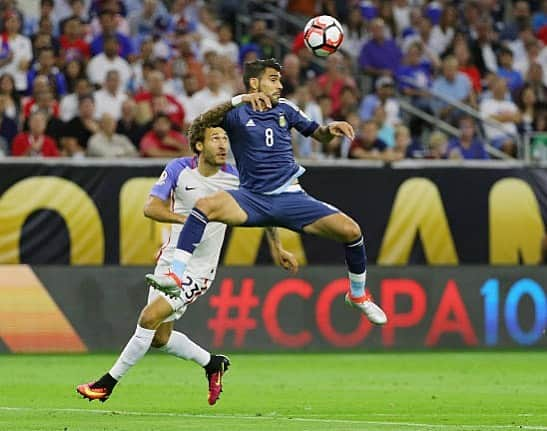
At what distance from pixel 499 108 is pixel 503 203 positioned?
3273mm

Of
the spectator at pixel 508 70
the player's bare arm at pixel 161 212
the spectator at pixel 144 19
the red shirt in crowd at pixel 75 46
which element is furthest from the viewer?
the spectator at pixel 508 70

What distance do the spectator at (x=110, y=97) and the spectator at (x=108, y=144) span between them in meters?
0.63

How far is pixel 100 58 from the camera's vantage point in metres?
21.7

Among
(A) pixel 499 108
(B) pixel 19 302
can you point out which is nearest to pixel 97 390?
(B) pixel 19 302

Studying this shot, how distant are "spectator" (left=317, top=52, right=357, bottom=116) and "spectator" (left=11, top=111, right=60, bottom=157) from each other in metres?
4.59

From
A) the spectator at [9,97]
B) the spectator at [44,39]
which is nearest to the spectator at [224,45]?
the spectator at [44,39]

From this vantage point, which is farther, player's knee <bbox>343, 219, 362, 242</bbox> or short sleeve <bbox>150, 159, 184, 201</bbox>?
short sleeve <bbox>150, 159, 184, 201</bbox>

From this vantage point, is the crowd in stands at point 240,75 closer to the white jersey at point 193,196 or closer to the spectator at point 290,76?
the spectator at point 290,76

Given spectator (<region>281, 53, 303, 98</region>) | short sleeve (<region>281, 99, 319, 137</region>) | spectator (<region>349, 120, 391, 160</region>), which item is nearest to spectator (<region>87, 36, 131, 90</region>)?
spectator (<region>281, 53, 303, 98</region>)

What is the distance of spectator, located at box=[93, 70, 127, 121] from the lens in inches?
815

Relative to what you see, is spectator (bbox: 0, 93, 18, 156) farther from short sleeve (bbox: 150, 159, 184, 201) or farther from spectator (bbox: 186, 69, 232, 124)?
short sleeve (bbox: 150, 159, 184, 201)

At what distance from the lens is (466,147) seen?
2184 centimetres

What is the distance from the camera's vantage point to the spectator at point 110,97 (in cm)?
2070

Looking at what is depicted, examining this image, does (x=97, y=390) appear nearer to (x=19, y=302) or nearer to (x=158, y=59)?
(x=19, y=302)
